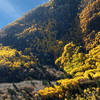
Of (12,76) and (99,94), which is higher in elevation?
(12,76)

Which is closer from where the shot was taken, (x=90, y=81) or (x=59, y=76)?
(x=90, y=81)

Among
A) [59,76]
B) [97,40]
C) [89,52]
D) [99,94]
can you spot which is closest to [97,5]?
[97,40]

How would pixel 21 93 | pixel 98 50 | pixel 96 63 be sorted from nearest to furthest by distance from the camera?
pixel 21 93 → pixel 96 63 → pixel 98 50

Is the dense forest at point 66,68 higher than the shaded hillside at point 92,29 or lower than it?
lower

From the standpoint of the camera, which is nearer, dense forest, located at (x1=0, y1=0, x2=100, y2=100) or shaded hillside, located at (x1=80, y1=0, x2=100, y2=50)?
dense forest, located at (x1=0, y1=0, x2=100, y2=100)

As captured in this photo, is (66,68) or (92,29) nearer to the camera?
(66,68)

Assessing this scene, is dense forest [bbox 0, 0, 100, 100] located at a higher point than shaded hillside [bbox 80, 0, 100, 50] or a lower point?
lower

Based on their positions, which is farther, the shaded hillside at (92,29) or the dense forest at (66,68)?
Answer: the shaded hillside at (92,29)

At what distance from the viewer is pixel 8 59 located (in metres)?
178

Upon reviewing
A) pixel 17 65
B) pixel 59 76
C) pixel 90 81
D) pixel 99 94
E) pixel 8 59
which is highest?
pixel 8 59

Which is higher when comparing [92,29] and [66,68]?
[92,29]

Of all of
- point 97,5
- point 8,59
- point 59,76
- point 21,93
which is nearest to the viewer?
point 21,93

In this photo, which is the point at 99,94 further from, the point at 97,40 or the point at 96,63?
the point at 97,40

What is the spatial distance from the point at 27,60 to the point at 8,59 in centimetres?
2344
